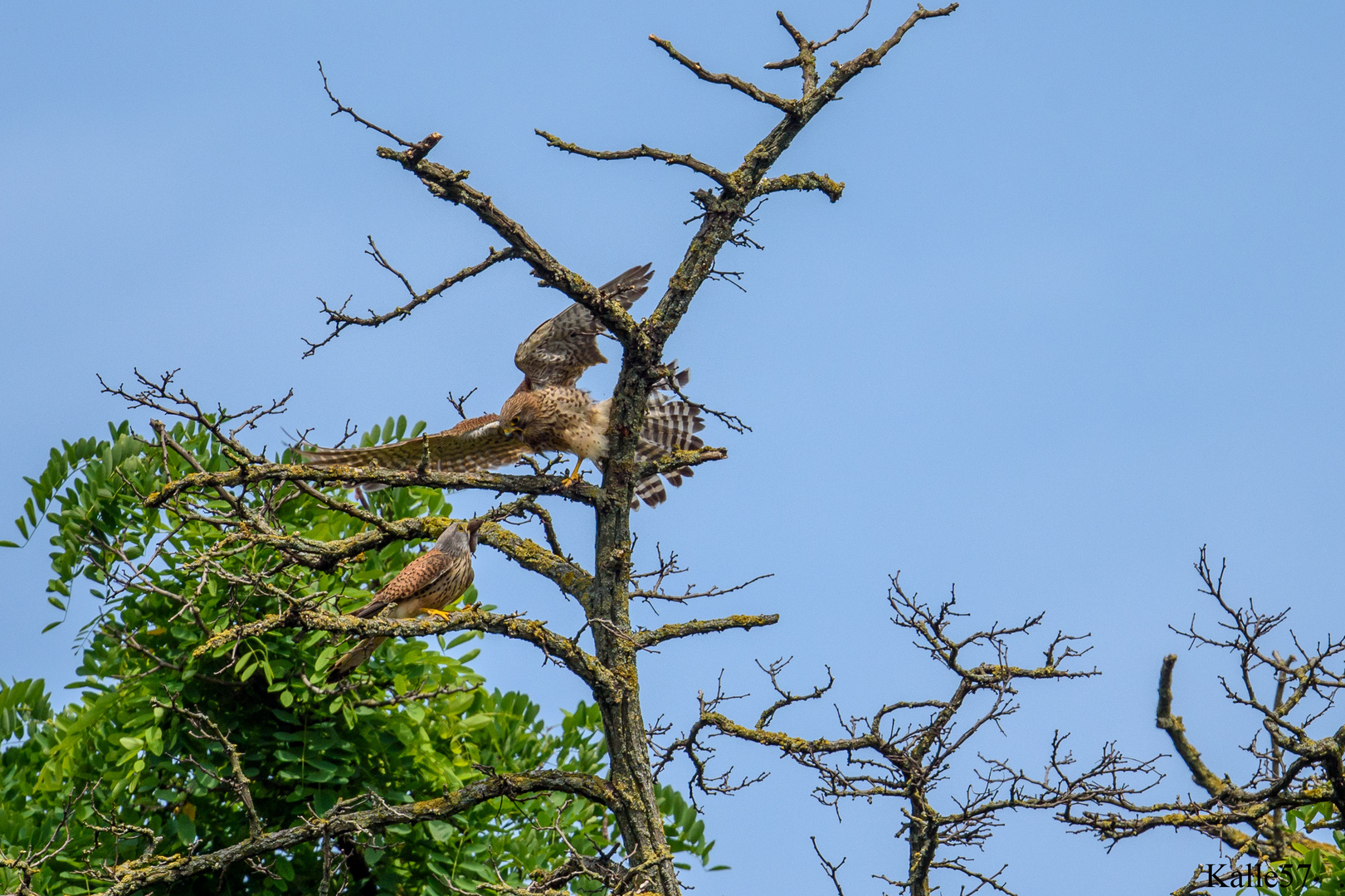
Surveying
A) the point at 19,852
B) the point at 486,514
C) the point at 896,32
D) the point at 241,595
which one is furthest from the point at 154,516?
the point at 896,32

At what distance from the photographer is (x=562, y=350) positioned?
680cm

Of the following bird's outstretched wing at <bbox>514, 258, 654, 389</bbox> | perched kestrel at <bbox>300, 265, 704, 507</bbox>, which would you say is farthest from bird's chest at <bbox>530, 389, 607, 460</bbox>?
bird's outstretched wing at <bbox>514, 258, 654, 389</bbox>

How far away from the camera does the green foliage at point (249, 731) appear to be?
6.89 meters

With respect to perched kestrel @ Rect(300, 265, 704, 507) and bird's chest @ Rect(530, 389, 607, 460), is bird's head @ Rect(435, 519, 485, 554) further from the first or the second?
bird's chest @ Rect(530, 389, 607, 460)

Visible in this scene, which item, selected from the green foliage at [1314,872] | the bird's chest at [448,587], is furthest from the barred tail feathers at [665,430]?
the green foliage at [1314,872]

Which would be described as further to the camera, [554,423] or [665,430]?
[665,430]

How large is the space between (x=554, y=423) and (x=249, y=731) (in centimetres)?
257

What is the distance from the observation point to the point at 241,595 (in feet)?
23.3

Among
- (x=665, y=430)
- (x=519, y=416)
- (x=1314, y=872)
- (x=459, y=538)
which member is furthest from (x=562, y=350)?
(x=1314, y=872)

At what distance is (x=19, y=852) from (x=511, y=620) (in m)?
3.29

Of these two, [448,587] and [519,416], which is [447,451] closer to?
[519,416]

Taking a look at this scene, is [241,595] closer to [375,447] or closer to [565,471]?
[375,447]

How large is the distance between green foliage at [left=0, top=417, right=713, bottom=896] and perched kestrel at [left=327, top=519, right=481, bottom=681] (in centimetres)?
37

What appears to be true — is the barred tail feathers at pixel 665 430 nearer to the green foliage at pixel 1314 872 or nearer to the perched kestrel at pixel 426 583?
the perched kestrel at pixel 426 583
